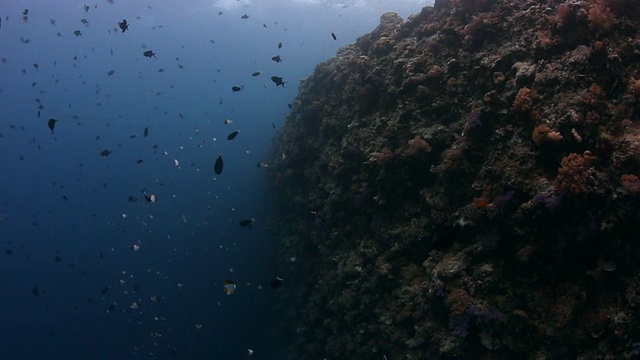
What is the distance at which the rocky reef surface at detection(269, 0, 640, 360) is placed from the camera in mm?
5293

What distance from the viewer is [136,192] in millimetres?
59188

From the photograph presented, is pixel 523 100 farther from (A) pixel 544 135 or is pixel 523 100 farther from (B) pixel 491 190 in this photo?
(B) pixel 491 190

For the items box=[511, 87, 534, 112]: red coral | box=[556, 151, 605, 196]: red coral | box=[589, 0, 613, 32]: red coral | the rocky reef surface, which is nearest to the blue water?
the rocky reef surface

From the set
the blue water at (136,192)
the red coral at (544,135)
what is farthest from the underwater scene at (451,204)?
the blue water at (136,192)

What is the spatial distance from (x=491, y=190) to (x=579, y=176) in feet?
5.45

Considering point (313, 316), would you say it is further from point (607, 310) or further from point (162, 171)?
point (162, 171)

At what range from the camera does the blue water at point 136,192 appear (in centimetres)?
2709

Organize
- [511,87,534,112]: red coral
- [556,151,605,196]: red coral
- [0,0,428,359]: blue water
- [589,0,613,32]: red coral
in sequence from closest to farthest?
[556,151,605,196]: red coral → [589,0,613,32]: red coral → [511,87,534,112]: red coral → [0,0,428,359]: blue water

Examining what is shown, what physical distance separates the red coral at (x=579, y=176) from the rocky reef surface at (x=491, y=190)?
0.02 m

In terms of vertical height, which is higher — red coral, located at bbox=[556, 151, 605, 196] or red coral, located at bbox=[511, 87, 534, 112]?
red coral, located at bbox=[511, 87, 534, 112]

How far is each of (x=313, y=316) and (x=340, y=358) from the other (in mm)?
2088

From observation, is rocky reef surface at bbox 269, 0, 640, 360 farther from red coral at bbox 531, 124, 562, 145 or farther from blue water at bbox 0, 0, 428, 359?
blue water at bbox 0, 0, 428, 359

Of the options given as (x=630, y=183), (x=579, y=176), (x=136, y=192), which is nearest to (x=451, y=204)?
(x=579, y=176)

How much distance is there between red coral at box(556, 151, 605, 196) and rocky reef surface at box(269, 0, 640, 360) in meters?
0.02
